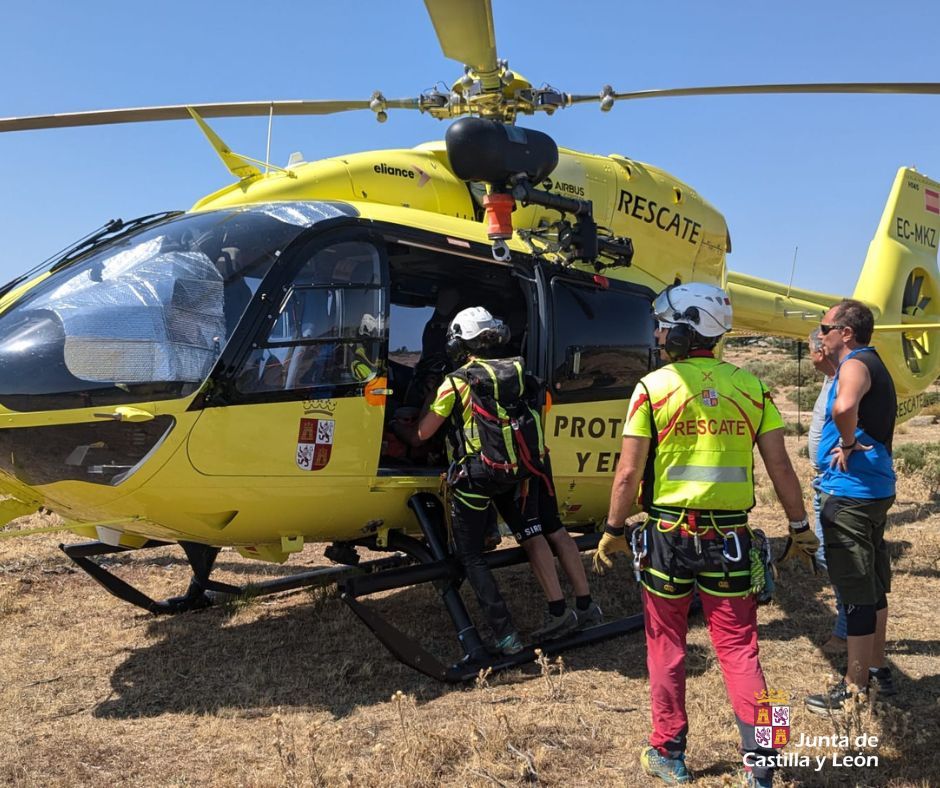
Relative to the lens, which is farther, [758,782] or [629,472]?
[629,472]

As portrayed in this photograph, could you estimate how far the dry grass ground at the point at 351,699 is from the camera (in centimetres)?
353

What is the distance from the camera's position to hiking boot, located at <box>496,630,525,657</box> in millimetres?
4773

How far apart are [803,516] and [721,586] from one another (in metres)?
0.57

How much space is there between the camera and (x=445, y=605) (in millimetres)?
4969

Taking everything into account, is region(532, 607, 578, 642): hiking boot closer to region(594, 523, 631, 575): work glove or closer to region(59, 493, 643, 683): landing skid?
region(59, 493, 643, 683): landing skid

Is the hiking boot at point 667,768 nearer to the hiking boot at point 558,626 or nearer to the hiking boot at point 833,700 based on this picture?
the hiking boot at point 833,700

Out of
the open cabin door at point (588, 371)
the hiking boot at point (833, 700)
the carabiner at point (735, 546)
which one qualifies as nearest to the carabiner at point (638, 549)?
the carabiner at point (735, 546)

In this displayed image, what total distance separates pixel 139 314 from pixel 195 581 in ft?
8.05

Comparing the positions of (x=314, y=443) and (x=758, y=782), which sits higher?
(x=314, y=443)

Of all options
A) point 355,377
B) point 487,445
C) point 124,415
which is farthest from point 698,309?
point 124,415

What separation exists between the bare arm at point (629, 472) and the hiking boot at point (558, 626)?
5.98 ft

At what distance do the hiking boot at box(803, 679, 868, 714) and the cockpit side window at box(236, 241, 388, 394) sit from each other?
2.79 m

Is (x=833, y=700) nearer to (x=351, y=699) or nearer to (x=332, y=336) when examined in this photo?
(x=351, y=699)

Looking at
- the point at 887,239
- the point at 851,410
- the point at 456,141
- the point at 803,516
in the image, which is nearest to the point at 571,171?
the point at 456,141
